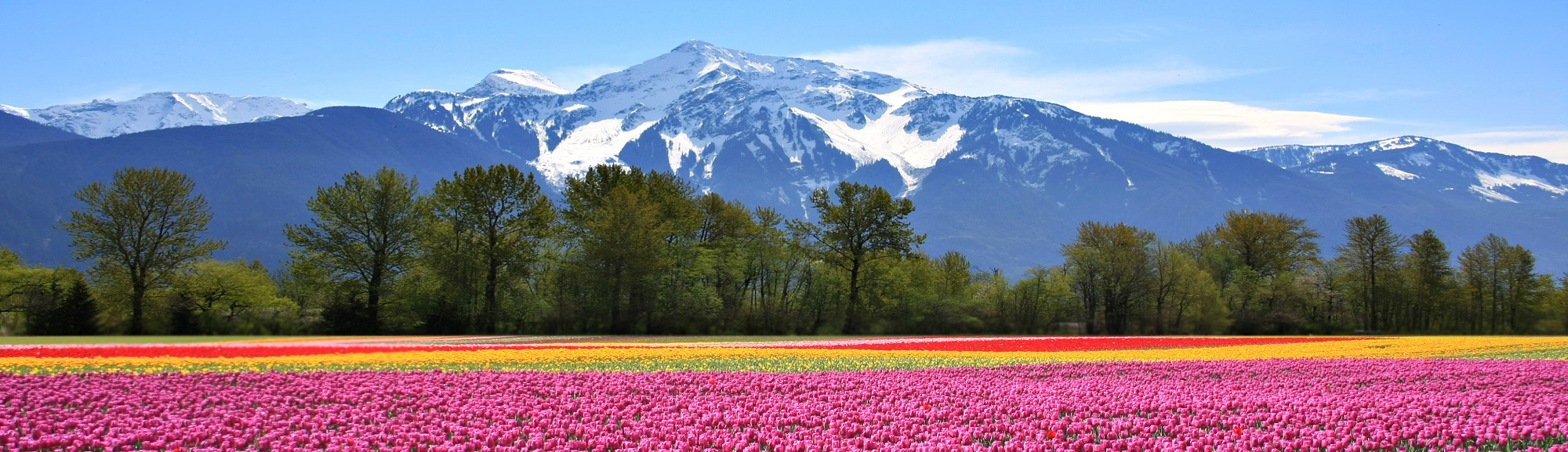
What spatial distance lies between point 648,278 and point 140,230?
2729cm

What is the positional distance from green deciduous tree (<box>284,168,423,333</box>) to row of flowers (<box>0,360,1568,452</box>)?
140ft

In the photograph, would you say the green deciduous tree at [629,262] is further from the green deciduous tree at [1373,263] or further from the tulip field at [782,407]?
the green deciduous tree at [1373,263]

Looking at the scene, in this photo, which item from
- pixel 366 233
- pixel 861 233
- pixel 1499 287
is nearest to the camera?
pixel 366 233

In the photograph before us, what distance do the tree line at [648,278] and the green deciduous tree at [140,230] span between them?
0.11 m

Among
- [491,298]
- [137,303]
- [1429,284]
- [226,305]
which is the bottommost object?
[226,305]

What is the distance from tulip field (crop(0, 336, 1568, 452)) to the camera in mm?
9406

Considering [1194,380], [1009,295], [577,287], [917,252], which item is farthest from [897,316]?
[1194,380]

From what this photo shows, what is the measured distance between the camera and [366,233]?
5622 centimetres

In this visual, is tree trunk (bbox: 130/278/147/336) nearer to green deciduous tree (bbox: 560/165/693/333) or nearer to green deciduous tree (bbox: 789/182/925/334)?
green deciduous tree (bbox: 560/165/693/333)

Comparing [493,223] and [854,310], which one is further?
[854,310]

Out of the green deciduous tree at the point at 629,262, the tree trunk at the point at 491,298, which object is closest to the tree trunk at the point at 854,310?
the green deciduous tree at the point at 629,262

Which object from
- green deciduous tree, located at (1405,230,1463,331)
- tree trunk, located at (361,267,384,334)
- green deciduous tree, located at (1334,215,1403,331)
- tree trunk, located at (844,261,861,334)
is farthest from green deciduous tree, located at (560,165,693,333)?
green deciduous tree, located at (1405,230,1463,331)

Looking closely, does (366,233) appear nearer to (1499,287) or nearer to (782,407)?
(782,407)

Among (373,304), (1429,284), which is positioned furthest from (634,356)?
(1429,284)
